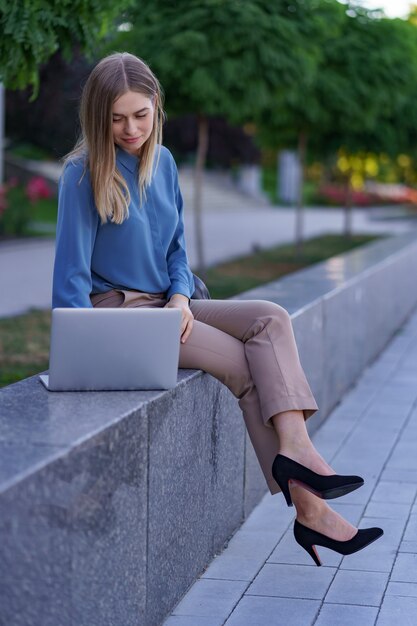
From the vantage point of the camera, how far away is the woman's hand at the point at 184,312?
4180 mm

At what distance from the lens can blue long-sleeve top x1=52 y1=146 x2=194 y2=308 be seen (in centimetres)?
396

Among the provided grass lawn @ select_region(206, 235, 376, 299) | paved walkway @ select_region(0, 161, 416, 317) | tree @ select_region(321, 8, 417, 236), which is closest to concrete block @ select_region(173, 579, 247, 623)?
paved walkway @ select_region(0, 161, 416, 317)

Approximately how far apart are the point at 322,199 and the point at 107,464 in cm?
4611

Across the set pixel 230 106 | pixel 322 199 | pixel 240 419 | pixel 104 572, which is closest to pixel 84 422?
pixel 104 572

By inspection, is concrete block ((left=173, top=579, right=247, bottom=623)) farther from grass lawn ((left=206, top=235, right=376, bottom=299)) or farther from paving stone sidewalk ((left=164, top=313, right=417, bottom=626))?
grass lawn ((left=206, top=235, right=376, bottom=299))

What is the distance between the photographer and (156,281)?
4.28 meters

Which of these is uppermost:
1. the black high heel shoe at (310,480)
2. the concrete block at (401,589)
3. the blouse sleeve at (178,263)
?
the blouse sleeve at (178,263)

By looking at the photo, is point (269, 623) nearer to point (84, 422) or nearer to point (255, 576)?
point (255, 576)

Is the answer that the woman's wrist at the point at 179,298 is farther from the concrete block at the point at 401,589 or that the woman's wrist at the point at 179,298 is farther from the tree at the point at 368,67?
the tree at the point at 368,67

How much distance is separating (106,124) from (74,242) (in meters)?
0.44

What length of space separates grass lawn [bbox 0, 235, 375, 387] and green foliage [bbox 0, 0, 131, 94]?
254 cm

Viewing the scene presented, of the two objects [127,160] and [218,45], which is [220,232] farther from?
[127,160]

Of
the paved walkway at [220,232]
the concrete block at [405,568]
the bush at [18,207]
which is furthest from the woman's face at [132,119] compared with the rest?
the bush at [18,207]

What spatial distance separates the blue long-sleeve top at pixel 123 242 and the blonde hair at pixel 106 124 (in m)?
0.05
